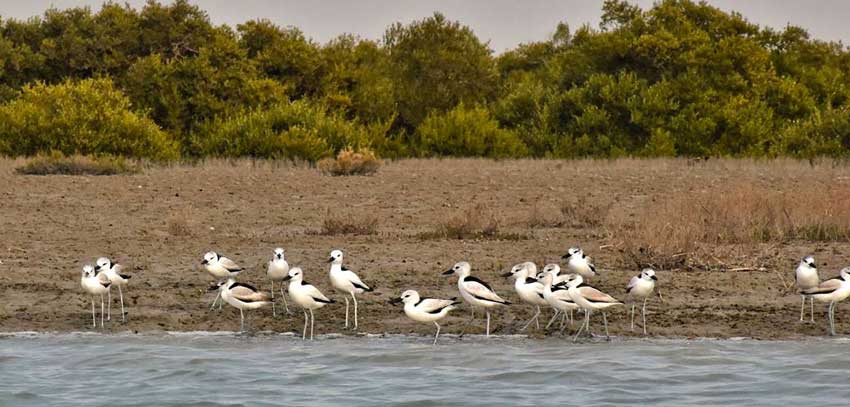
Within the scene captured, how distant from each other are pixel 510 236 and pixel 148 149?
14.9 m

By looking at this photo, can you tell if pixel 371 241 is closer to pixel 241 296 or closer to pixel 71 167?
pixel 241 296

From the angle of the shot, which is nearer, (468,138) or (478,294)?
(478,294)

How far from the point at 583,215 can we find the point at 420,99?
23919mm

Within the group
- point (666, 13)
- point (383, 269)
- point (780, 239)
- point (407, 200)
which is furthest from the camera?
point (666, 13)

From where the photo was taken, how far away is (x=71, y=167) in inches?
1057

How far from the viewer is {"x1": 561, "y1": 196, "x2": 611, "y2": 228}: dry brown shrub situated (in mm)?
19828

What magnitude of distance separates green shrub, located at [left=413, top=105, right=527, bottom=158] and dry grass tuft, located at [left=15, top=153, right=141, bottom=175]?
10.4 metres

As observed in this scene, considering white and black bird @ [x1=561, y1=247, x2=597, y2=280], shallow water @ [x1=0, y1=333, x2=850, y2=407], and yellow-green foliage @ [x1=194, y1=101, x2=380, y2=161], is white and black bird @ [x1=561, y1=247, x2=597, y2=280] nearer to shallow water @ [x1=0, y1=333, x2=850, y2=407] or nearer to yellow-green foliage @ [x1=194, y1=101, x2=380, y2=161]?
shallow water @ [x1=0, y1=333, x2=850, y2=407]

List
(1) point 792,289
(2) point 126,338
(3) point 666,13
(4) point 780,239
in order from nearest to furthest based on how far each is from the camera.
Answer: (2) point 126,338 < (1) point 792,289 < (4) point 780,239 < (3) point 666,13

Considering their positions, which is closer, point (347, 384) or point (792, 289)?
point (347, 384)

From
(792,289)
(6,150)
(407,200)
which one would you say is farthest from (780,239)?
(6,150)

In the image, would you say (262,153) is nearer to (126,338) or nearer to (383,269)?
(383,269)

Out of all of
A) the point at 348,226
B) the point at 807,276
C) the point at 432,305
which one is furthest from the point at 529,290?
the point at 348,226

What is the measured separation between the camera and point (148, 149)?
3167cm
